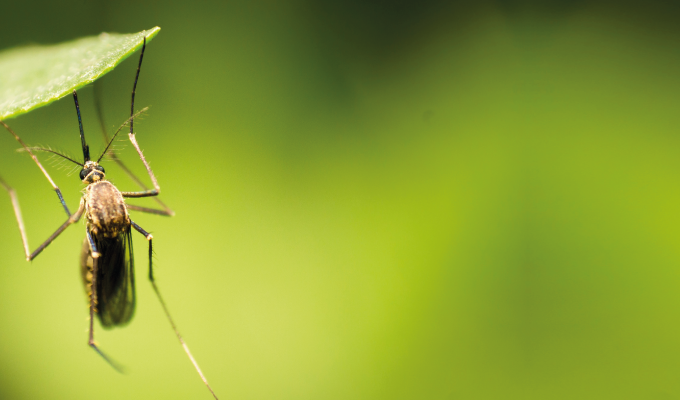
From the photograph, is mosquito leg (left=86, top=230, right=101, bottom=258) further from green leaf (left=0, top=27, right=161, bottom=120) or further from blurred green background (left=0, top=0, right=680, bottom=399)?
blurred green background (left=0, top=0, right=680, bottom=399)

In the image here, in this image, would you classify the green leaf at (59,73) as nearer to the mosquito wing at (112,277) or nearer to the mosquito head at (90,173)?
the mosquito head at (90,173)

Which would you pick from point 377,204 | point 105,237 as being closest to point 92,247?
point 105,237

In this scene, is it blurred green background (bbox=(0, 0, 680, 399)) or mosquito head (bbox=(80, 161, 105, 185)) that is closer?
mosquito head (bbox=(80, 161, 105, 185))

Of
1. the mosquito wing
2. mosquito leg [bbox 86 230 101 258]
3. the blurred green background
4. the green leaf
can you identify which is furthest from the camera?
the blurred green background

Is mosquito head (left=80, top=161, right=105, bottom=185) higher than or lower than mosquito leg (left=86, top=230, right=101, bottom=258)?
higher

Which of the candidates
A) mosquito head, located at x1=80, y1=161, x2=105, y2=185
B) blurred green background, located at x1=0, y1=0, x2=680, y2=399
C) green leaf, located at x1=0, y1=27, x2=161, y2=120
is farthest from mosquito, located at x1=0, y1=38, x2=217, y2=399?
blurred green background, located at x1=0, y1=0, x2=680, y2=399

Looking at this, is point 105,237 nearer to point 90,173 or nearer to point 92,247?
point 92,247

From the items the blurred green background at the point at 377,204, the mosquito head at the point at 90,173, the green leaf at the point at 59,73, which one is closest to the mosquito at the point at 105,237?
the mosquito head at the point at 90,173
